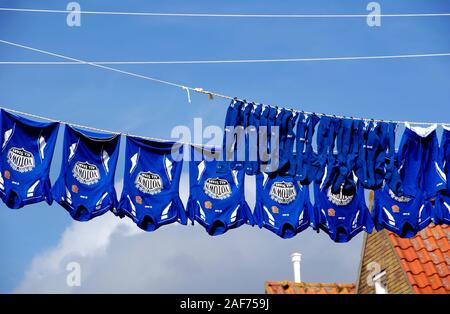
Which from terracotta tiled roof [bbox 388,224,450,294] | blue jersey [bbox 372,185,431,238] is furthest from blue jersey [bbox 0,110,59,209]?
terracotta tiled roof [bbox 388,224,450,294]

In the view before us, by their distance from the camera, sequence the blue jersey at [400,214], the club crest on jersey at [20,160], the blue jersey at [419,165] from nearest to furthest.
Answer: the club crest on jersey at [20,160] → the blue jersey at [419,165] → the blue jersey at [400,214]

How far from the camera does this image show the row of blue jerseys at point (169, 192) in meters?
17.7

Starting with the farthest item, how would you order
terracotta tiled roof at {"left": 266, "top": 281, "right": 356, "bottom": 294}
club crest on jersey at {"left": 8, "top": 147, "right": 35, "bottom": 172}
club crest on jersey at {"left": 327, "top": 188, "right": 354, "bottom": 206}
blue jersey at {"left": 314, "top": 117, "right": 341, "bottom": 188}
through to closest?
terracotta tiled roof at {"left": 266, "top": 281, "right": 356, "bottom": 294}, club crest on jersey at {"left": 327, "top": 188, "right": 354, "bottom": 206}, blue jersey at {"left": 314, "top": 117, "right": 341, "bottom": 188}, club crest on jersey at {"left": 8, "top": 147, "right": 35, "bottom": 172}

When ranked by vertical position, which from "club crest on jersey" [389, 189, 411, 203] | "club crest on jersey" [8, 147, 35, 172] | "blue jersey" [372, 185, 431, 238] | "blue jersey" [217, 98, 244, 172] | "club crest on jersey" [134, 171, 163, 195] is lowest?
"blue jersey" [372, 185, 431, 238]

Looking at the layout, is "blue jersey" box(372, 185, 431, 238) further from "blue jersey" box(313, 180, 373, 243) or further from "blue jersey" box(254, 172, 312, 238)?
"blue jersey" box(254, 172, 312, 238)

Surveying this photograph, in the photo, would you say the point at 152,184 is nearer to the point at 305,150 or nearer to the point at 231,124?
the point at 231,124

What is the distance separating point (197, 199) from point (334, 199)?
85.7 inches

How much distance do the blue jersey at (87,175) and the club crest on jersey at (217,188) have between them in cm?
142

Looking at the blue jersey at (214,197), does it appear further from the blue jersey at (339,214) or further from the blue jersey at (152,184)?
the blue jersey at (339,214)

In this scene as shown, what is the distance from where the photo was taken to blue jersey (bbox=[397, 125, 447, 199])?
739 inches

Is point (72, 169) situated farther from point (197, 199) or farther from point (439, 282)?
point (439, 282)

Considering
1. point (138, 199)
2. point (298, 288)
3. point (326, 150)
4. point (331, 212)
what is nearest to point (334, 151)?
point (326, 150)

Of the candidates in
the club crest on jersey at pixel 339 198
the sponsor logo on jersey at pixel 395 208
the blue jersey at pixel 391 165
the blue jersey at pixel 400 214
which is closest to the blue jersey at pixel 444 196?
the blue jersey at pixel 400 214
